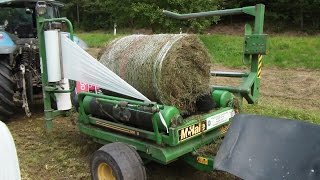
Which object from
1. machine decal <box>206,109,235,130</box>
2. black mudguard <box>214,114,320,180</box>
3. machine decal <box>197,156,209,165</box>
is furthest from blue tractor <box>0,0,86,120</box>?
black mudguard <box>214,114,320,180</box>

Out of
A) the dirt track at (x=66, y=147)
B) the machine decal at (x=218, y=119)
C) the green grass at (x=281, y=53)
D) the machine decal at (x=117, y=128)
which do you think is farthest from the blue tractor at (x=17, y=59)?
the green grass at (x=281, y=53)

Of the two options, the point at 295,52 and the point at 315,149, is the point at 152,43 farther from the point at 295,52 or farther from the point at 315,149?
the point at 295,52

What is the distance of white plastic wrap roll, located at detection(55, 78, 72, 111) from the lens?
5.30 meters

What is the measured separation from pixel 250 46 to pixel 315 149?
284 cm

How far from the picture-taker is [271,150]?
229 centimetres

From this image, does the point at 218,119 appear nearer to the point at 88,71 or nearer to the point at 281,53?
the point at 88,71

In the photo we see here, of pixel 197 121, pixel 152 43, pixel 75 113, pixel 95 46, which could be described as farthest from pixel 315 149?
pixel 95 46

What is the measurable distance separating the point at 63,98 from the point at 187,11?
12943mm

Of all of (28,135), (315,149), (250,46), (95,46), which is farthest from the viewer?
(95,46)

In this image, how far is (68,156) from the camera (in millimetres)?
5078

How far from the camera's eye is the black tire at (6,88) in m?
6.11

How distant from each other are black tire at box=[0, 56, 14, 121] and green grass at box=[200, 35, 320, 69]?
19.0ft

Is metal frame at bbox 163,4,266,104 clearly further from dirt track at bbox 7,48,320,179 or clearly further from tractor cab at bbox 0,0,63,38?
tractor cab at bbox 0,0,63,38

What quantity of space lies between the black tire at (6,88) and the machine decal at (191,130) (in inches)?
135
